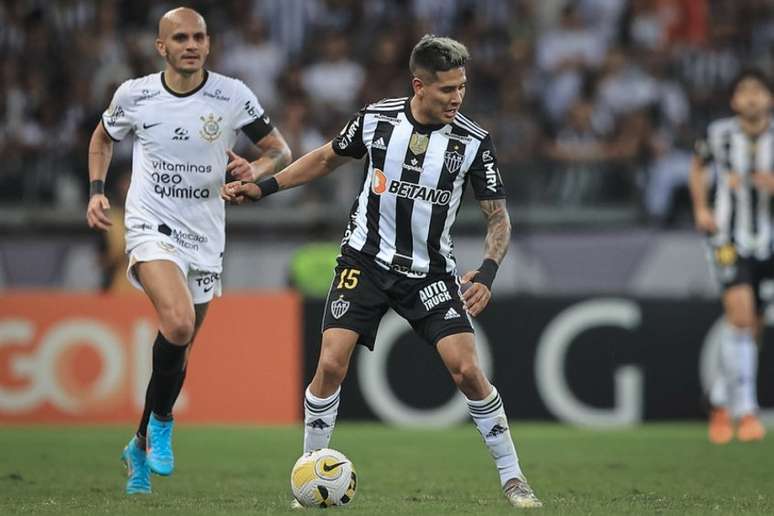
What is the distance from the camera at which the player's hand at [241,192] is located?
7.36 m

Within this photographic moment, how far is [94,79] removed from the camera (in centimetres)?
1705

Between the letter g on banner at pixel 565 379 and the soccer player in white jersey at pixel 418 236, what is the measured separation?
669 centimetres

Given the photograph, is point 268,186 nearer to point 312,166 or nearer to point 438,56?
point 312,166

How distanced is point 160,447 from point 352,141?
6.76 feet

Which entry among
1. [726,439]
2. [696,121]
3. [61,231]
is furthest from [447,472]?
[696,121]

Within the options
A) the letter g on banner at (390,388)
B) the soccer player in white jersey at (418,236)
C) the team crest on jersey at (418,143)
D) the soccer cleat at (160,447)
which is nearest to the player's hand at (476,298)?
the soccer player in white jersey at (418,236)

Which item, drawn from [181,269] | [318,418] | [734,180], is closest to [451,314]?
[318,418]

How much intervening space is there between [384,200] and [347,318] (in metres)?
0.63

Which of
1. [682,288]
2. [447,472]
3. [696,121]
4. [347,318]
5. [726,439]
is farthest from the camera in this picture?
[696,121]

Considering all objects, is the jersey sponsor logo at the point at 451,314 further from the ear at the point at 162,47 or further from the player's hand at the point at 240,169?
the ear at the point at 162,47

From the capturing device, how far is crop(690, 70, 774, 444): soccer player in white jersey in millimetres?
11594

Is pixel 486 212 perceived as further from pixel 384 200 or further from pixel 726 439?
pixel 726 439

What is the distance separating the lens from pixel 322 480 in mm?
6973

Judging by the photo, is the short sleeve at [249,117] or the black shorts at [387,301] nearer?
the black shorts at [387,301]
